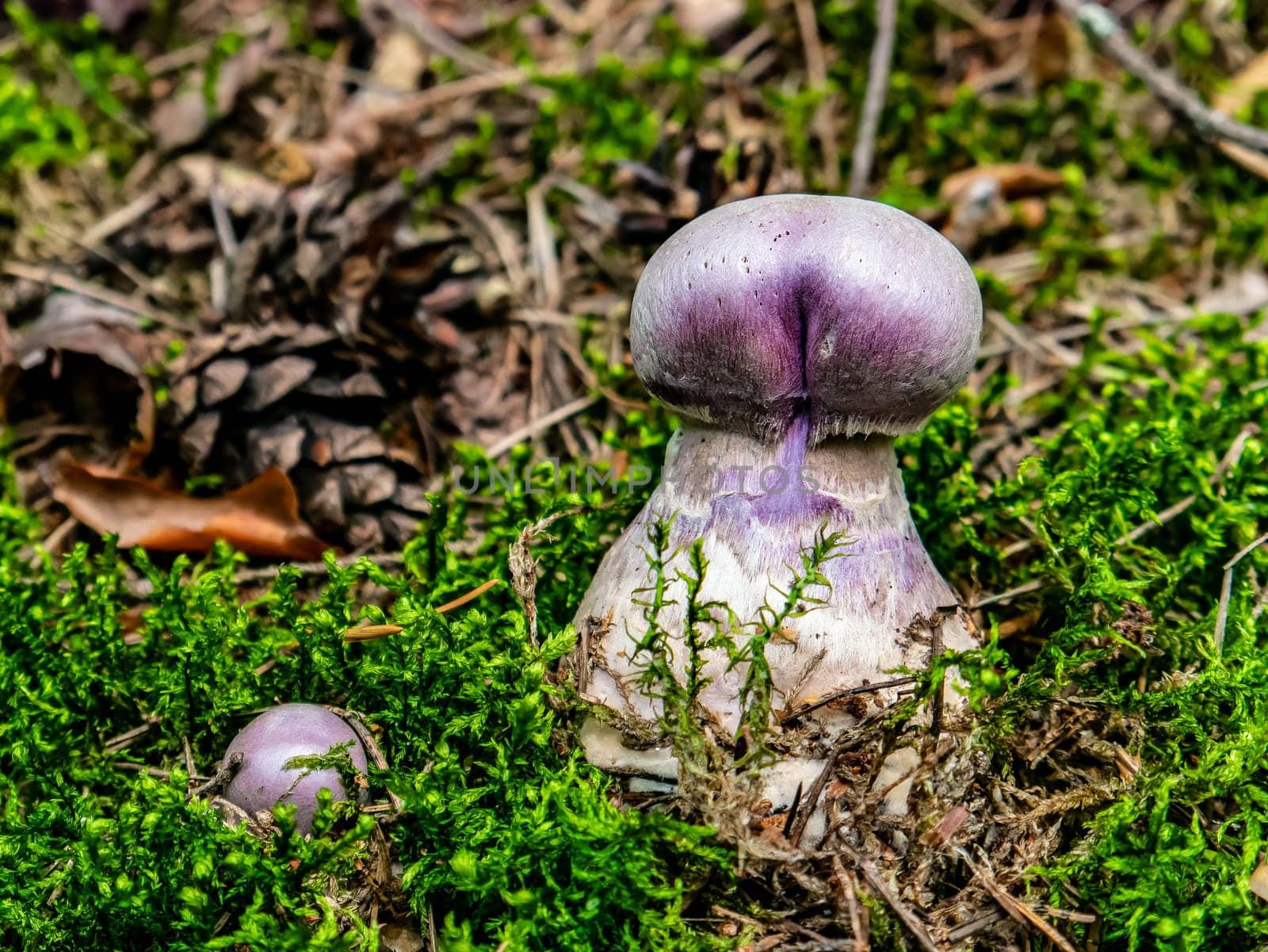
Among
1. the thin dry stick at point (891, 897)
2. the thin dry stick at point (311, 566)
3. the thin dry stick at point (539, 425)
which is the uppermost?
the thin dry stick at point (539, 425)

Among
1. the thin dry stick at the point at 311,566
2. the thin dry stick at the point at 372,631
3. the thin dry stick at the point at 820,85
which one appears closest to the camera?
the thin dry stick at the point at 372,631

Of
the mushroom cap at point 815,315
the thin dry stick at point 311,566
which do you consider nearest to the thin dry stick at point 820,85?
the mushroom cap at point 815,315

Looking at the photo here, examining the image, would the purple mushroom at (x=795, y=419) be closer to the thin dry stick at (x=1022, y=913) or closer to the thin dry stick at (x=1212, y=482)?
the thin dry stick at (x=1022, y=913)

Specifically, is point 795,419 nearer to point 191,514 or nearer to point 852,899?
point 852,899

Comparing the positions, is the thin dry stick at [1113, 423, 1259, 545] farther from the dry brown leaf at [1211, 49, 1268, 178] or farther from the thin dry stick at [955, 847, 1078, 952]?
the dry brown leaf at [1211, 49, 1268, 178]

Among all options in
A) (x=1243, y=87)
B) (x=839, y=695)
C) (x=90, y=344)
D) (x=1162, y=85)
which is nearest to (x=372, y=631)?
(x=839, y=695)

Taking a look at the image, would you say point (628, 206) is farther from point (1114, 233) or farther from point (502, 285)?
point (1114, 233)

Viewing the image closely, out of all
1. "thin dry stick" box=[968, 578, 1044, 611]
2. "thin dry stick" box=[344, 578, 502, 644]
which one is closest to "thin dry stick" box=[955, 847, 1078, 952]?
"thin dry stick" box=[968, 578, 1044, 611]

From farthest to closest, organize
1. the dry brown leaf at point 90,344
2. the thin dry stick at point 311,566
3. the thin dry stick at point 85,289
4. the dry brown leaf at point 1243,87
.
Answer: the dry brown leaf at point 1243,87, the thin dry stick at point 85,289, the dry brown leaf at point 90,344, the thin dry stick at point 311,566
